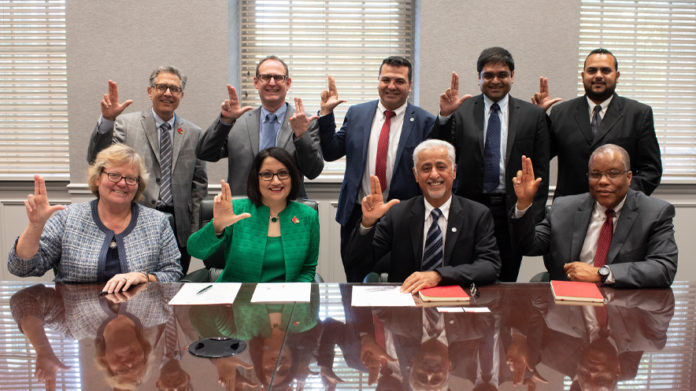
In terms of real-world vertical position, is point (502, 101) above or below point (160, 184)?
above

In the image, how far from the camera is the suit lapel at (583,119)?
2.94 metres

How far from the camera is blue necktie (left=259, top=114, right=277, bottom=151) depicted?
3064 mm

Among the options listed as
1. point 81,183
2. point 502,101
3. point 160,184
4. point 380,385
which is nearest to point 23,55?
point 81,183

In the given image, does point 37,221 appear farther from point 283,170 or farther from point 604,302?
point 604,302

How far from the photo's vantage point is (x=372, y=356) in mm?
1414

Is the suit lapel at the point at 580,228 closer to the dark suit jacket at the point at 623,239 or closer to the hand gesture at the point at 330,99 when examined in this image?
the dark suit jacket at the point at 623,239

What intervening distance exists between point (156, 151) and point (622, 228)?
8.20 ft

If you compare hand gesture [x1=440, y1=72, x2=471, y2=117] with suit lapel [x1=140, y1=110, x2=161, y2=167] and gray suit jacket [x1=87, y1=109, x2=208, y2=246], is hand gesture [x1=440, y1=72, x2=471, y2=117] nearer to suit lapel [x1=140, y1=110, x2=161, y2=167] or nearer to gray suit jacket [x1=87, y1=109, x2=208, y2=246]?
gray suit jacket [x1=87, y1=109, x2=208, y2=246]

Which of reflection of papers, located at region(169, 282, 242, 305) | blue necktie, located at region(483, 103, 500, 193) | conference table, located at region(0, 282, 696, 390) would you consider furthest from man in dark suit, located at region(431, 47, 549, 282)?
reflection of papers, located at region(169, 282, 242, 305)

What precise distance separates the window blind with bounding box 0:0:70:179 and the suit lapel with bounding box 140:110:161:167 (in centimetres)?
178

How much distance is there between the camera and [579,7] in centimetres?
414

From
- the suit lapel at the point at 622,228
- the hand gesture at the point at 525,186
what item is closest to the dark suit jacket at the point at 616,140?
the suit lapel at the point at 622,228

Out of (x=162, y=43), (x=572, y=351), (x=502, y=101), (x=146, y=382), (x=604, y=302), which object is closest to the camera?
(x=146, y=382)

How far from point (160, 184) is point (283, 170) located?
3.34 feet
